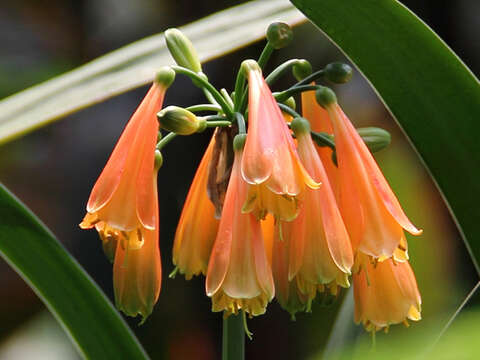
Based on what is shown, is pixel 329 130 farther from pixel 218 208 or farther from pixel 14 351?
pixel 14 351

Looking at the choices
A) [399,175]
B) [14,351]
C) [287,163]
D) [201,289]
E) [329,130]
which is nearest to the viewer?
[287,163]

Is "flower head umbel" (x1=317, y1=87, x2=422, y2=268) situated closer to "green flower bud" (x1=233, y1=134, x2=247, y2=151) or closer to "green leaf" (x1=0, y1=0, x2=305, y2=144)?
"green flower bud" (x1=233, y1=134, x2=247, y2=151)

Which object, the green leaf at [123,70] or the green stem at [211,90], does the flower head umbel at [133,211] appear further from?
the green leaf at [123,70]

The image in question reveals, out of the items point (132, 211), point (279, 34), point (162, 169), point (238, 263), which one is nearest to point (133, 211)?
point (132, 211)

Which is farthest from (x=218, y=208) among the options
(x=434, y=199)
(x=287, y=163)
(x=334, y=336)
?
(x=434, y=199)

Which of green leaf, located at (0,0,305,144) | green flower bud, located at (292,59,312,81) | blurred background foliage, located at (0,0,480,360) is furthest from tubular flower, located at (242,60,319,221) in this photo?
blurred background foliage, located at (0,0,480,360)
